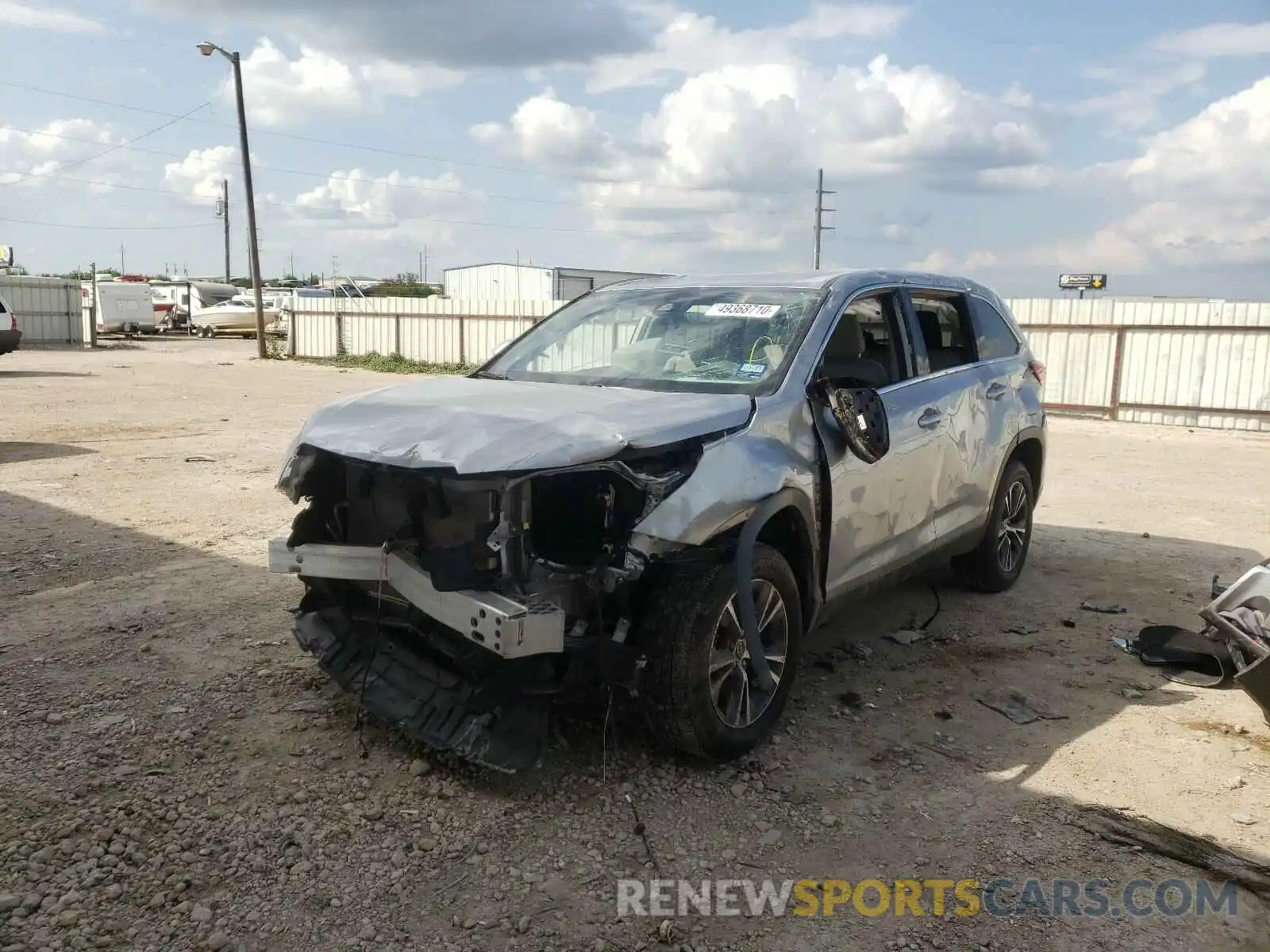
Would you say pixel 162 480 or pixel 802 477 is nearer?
pixel 802 477

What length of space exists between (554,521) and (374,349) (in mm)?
26002

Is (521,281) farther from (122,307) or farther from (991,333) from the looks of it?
(991,333)

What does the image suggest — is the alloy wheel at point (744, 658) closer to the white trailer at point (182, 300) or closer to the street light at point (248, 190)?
the street light at point (248, 190)

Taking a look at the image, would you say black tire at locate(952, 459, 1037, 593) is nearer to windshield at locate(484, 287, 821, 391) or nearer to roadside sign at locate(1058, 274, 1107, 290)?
windshield at locate(484, 287, 821, 391)

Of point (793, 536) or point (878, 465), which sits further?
point (878, 465)

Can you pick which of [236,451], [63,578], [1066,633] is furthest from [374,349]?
[1066,633]

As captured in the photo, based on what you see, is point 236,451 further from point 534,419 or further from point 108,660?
point 534,419

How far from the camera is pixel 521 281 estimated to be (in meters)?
54.2

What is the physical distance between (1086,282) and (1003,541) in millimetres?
28655

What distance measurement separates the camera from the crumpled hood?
11.0ft

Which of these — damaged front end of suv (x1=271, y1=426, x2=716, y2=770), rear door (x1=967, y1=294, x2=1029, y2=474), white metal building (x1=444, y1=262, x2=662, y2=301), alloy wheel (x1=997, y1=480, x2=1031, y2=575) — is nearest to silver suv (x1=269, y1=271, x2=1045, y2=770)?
damaged front end of suv (x1=271, y1=426, x2=716, y2=770)

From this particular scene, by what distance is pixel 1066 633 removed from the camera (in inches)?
218

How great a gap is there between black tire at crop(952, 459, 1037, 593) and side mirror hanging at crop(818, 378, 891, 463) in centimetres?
194

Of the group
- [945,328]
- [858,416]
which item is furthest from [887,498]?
[945,328]
